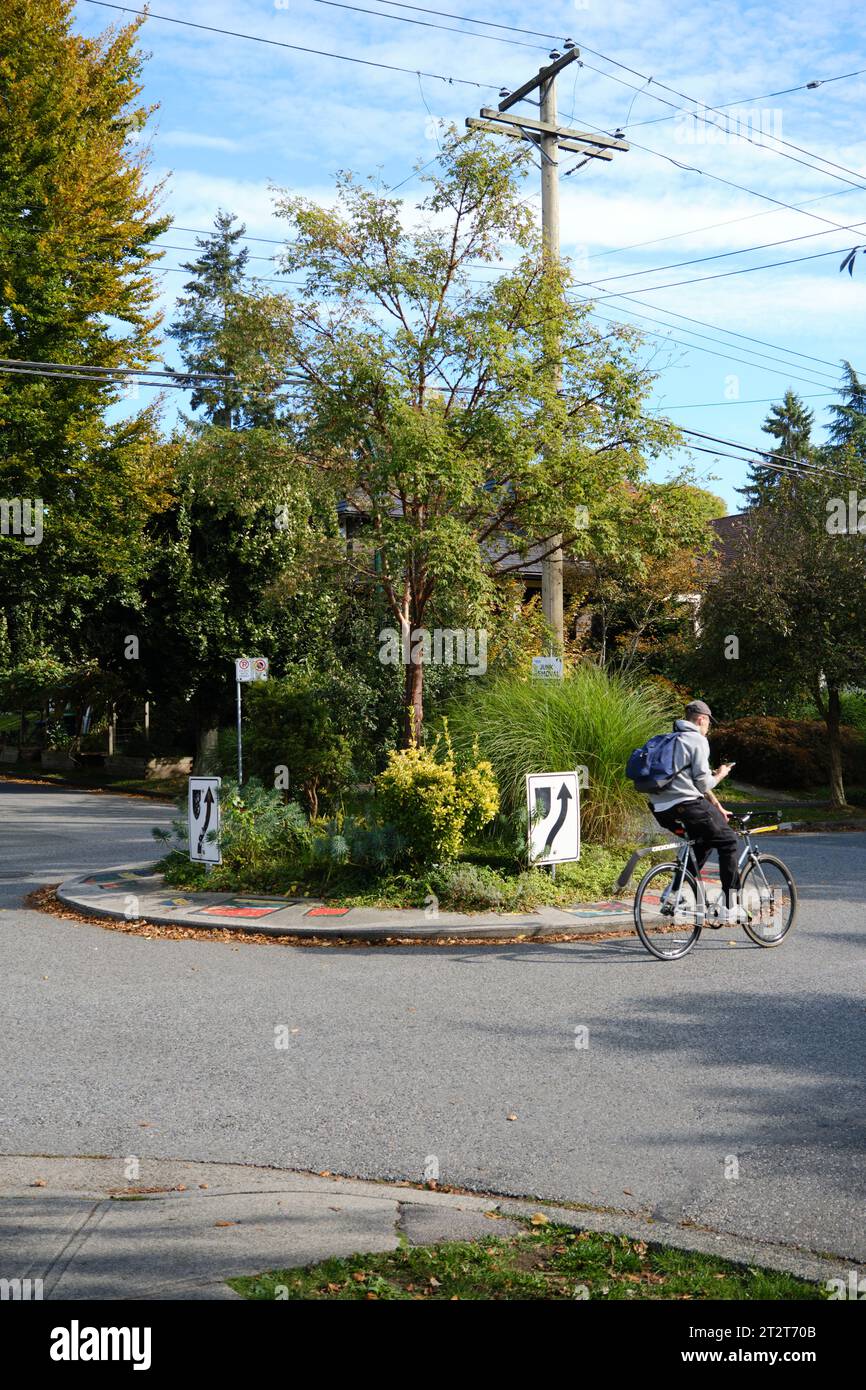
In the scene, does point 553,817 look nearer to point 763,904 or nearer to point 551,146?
point 763,904

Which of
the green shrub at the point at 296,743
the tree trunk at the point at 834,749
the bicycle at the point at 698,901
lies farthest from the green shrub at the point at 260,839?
the tree trunk at the point at 834,749

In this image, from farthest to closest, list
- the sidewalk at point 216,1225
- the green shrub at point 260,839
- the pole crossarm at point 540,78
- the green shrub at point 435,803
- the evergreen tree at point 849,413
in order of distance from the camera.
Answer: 1. the evergreen tree at point 849,413
2. the pole crossarm at point 540,78
3. the green shrub at point 260,839
4. the green shrub at point 435,803
5. the sidewalk at point 216,1225

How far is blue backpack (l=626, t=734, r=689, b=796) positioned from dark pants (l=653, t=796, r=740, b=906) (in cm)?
24

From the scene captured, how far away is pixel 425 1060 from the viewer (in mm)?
6660

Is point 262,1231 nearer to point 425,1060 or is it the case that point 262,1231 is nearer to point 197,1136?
point 197,1136

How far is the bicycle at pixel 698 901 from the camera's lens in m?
9.43

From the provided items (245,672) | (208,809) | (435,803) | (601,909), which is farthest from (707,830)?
(245,672)

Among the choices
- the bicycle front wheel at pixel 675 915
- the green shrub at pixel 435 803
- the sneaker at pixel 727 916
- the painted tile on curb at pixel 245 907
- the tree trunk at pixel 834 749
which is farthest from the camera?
the tree trunk at pixel 834 749

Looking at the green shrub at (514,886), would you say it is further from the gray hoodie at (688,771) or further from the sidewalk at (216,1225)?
the sidewalk at (216,1225)

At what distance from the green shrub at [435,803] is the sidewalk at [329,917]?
28.3 inches

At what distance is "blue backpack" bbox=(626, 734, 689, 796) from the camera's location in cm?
940

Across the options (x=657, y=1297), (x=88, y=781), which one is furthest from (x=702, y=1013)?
(x=88, y=781)

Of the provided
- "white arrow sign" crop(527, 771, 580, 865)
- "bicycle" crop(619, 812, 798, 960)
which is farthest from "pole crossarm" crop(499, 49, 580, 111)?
"bicycle" crop(619, 812, 798, 960)

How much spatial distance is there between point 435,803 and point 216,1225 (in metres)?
7.22
